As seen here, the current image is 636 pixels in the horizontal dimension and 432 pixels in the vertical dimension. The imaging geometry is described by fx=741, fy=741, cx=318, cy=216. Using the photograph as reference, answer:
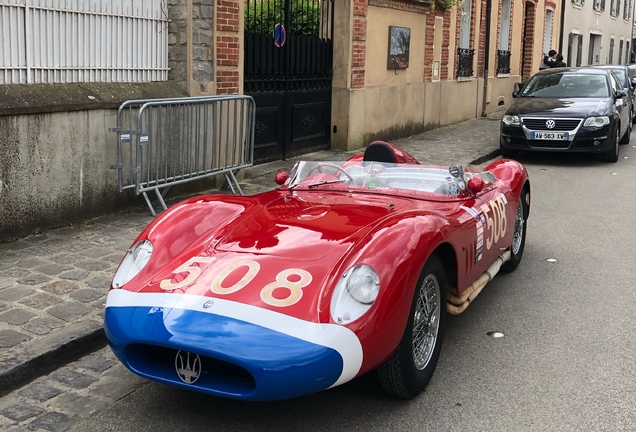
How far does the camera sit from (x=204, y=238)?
4.05 m

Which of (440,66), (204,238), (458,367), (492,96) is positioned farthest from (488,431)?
(492,96)

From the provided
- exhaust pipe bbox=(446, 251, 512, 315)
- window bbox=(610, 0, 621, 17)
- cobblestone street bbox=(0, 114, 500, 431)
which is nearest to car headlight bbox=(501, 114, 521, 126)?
cobblestone street bbox=(0, 114, 500, 431)

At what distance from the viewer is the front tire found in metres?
3.61

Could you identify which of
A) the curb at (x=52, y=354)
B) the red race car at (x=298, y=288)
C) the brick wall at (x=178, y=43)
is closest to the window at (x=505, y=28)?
the brick wall at (x=178, y=43)

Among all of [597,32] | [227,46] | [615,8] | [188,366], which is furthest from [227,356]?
[615,8]

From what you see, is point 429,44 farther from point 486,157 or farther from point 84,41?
point 84,41

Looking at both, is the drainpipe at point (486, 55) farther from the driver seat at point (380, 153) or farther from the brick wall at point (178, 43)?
the driver seat at point (380, 153)

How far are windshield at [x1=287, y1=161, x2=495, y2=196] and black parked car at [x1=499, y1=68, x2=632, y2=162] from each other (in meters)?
7.66

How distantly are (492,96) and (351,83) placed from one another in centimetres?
1000

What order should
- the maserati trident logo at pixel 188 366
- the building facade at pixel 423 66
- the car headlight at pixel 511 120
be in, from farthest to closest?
the building facade at pixel 423 66 → the car headlight at pixel 511 120 → the maserati trident logo at pixel 188 366

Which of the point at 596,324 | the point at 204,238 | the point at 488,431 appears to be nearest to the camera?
the point at 488,431

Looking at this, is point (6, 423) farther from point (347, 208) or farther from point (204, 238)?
point (347, 208)

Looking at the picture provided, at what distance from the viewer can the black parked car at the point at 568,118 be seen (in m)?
12.0

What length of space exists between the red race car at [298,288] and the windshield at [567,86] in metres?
9.20
